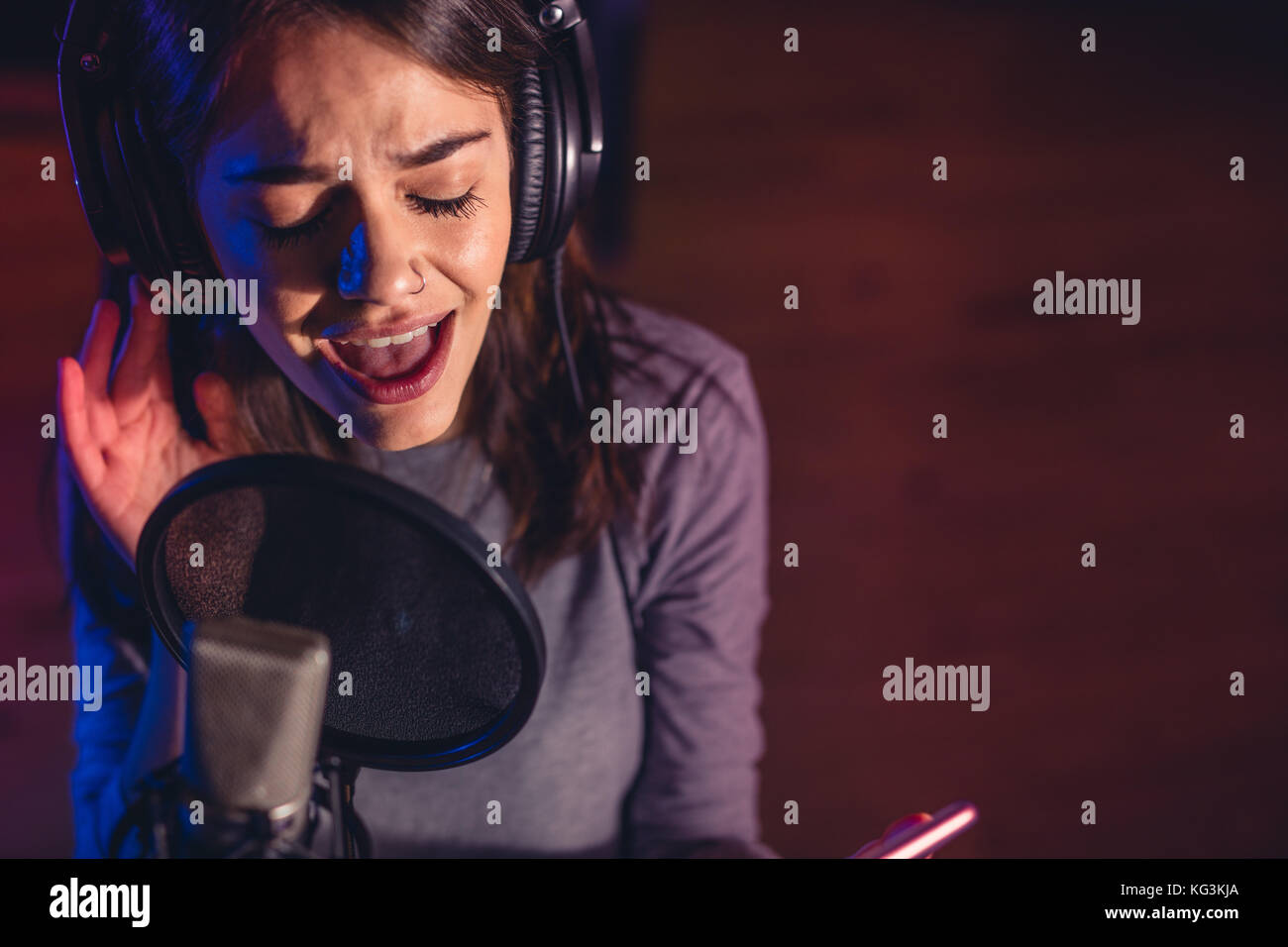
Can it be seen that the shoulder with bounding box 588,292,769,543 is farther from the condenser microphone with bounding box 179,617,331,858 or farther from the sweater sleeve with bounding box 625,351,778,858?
the condenser microphone with bounding box 179,617,331,858

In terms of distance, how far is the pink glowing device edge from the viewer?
31.0 inches

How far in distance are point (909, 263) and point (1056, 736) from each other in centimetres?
87

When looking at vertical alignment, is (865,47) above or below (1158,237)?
above

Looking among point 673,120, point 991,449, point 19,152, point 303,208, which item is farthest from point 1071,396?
point 19,152

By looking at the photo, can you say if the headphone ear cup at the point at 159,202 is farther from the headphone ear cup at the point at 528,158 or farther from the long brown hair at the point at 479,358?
the headphone ear cup at the point at 528,158

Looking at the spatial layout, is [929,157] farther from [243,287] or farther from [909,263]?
[243,287]

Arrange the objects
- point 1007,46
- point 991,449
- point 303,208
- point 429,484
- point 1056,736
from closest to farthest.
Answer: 1. point 303,208
2. point 429,484
3. point 1056,736
4. point 991,449
5. point 1007,46

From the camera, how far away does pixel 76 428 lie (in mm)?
854

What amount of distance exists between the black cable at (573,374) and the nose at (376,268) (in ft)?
0.55

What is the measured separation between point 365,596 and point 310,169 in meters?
0.31

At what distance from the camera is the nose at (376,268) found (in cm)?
74

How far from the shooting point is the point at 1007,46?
6.10ft

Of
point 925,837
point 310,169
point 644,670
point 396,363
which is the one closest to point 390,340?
point 396,363

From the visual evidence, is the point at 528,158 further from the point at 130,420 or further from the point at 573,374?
the point at 130,420
